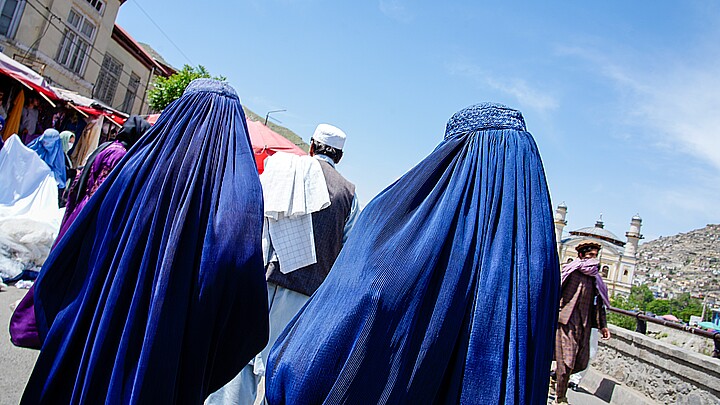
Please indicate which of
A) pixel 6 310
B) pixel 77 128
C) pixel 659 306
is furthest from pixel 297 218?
pixel 659 306

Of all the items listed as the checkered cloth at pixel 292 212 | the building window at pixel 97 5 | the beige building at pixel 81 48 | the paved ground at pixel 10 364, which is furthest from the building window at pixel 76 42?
the checkered cloth at pixel 292 212

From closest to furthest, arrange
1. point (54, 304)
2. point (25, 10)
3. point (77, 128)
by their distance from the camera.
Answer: point (54, 304)
point (77, 128)
point (25, 10)

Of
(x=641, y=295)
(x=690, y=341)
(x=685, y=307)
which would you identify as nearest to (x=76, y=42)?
(x=690, y=341)

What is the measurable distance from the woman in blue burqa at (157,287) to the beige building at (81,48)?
1460 cm

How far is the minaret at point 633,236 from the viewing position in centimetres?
6900

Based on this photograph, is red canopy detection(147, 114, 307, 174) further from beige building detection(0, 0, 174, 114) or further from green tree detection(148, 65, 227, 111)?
green tree detection(148, 65, 227, 111)

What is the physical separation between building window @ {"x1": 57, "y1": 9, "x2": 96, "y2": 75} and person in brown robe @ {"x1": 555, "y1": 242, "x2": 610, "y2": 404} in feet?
55.6

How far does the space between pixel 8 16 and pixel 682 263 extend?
146416mm

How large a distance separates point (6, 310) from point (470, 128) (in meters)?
4.02

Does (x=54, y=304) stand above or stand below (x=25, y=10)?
below

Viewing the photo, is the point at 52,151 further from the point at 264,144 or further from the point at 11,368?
the point at 11,368

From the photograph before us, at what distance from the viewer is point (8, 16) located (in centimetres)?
1331

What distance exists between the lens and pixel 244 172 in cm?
181

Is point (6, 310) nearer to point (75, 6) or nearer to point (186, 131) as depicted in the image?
point (186, 131)
